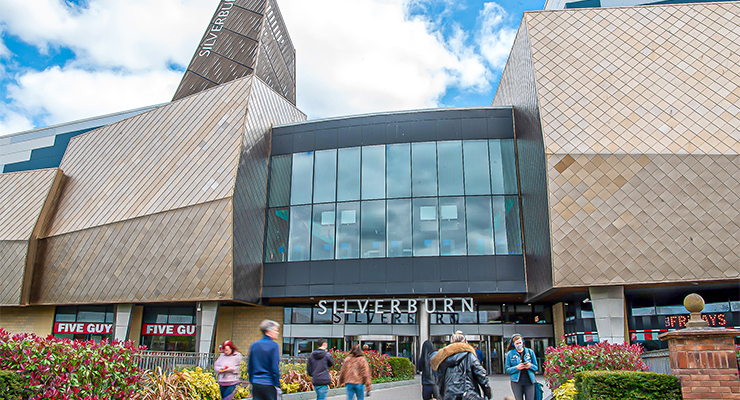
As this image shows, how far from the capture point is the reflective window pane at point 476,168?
2117 cm

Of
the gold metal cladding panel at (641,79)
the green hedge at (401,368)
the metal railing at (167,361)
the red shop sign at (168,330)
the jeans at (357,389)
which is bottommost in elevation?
the green hedge at (401,368)

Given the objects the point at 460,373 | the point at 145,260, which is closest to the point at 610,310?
the point at 460,373

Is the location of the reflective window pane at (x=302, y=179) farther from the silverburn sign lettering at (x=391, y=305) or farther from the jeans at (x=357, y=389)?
the jeans at (x=357, y=389)

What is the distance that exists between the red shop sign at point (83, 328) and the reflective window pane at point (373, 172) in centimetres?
1577

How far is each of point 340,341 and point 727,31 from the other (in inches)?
791

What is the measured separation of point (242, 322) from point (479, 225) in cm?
1253

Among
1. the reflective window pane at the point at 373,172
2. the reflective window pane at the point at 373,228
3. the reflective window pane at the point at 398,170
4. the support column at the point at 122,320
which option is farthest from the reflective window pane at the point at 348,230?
the support column at the point at 122,320

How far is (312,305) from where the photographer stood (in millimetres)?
25828

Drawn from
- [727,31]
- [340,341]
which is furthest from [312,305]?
[727,31]

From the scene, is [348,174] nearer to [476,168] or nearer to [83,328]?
[476,168]

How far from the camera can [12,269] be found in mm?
25078

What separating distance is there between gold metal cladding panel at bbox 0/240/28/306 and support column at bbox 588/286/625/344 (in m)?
24.8

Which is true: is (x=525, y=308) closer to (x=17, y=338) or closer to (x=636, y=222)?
(x=636, y=222)

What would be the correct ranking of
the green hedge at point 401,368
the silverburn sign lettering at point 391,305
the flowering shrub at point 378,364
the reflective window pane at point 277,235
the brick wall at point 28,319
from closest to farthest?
the flowering shrub at point 378,364, the green hedge at point 401,368, the silverburn sign lettering at point 391,305, the reflective window pane at point 277,235, the brick wall at point 28,319
